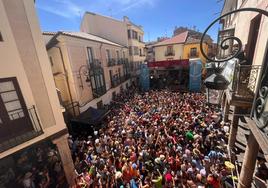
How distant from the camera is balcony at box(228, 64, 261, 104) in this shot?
5.54 m

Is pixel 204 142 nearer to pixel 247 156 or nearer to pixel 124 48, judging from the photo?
pixel 247 156

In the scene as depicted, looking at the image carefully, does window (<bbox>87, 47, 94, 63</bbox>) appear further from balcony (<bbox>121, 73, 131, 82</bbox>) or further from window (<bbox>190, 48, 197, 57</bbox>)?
window (<bbox>190, 48, 197, 57</bbox>)

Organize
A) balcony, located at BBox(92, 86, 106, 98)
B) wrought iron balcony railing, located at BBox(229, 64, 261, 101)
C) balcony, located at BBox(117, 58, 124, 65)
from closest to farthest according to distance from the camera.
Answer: wrought iron balcony railing, located at BBox(229, 64, 261, 101) < balcony, located at BBox(92, 86, 106, 98) < balcony, located at BBox(117, 58, 124, 65)

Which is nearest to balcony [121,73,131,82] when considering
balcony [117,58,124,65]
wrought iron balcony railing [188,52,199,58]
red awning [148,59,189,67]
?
balcony [117,58,124,65]

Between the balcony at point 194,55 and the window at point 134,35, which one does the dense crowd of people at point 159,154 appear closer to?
the balcony at point 194,55

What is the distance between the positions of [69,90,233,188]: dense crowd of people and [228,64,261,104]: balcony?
126 inches

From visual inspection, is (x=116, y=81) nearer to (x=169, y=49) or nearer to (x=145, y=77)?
(x=145, y=77)

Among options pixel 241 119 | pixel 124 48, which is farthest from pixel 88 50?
pixel 241 119

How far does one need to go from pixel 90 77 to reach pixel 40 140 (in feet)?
33.2

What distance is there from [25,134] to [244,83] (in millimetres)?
8858

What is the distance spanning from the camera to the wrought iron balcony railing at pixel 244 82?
5529 mm

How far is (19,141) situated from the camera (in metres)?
5.82

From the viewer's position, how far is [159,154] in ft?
25.5

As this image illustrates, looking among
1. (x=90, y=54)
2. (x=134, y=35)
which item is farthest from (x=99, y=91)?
(x=134, y=35)
